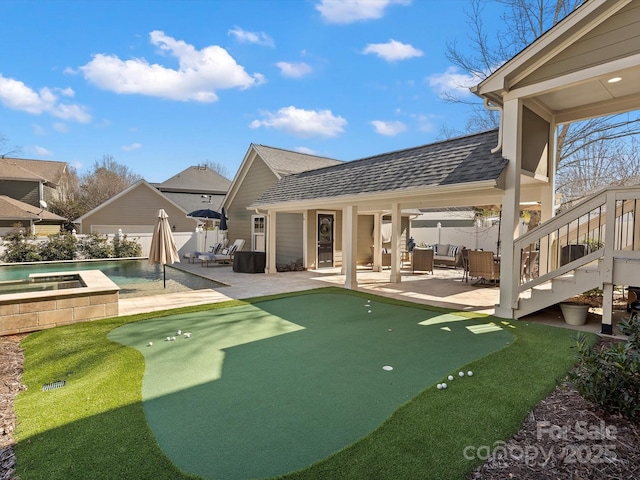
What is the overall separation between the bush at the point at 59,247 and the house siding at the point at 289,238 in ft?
32.2

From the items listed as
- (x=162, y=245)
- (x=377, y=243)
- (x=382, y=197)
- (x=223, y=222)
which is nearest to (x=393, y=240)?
(x=382, y=197)

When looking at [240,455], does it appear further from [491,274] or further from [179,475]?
[491,274]

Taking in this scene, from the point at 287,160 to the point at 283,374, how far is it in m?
13.6

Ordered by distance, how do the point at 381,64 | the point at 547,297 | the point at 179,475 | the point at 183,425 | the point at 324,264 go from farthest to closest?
the point at 381,64 → the point at 324,264 → the point at 547,297 → the point at 183,425 → the point at 179,475

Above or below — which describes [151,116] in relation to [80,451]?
above

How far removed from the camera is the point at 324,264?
14.3 metres

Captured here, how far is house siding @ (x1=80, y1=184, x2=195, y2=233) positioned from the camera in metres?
22.4

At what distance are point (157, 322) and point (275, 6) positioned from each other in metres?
11.4

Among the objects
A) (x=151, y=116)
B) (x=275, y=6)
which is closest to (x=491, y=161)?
(x=275, y=6)

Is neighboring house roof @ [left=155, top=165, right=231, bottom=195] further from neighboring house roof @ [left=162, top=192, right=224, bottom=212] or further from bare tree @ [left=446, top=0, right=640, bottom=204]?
bare tree @ [left=446, top=0, right=640, bottom=204]

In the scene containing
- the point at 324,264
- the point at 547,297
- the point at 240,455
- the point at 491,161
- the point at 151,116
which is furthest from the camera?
the point at 151,116

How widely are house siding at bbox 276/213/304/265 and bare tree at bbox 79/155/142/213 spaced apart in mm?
22960

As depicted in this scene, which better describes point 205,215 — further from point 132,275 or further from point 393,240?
point 393,240

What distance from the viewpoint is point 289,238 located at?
14625 millimetres
